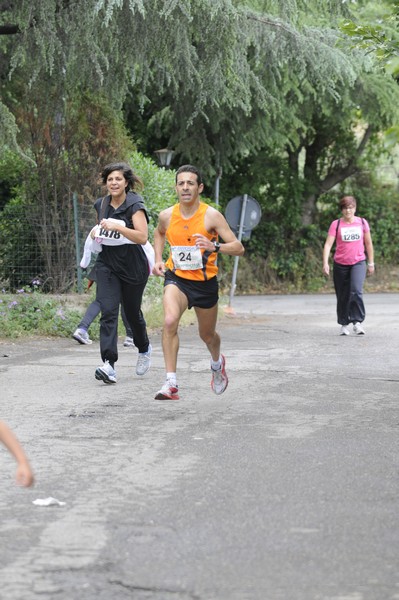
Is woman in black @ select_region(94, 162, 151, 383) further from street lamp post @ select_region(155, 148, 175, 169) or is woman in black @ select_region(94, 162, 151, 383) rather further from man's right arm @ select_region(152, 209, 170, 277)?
street lamp post @ select_region(155, 148, 175, 169)

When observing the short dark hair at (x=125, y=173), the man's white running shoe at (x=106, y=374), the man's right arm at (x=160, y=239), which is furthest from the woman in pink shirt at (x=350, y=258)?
the man's right arm at (x=160, y=239)

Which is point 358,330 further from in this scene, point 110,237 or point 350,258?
point 110,237

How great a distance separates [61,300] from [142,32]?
419 cm

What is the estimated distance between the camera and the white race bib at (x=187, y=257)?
9164 mm

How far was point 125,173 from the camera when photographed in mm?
10102

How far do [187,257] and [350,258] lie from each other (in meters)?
6.96

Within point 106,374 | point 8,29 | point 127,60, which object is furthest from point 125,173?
point 8,29

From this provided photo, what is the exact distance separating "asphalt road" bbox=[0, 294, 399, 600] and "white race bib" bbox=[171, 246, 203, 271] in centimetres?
105

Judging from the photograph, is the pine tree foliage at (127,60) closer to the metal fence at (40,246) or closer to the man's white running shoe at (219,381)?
the metal fence at (40,246)

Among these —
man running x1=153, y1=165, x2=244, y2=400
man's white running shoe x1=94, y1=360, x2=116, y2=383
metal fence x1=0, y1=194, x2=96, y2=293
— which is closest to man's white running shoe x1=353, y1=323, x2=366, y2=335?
metal fence x1=0, y1=194, x2=96, y2=293

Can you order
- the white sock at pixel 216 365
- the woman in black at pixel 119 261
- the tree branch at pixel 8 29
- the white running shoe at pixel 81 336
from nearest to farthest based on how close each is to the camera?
the white sock at pixel 216 365, the woman in black at pixel 119 261, the white running shoe at pixel 81 336, the tree branch at pixel 8 29

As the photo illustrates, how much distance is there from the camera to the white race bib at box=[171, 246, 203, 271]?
9.16 meters

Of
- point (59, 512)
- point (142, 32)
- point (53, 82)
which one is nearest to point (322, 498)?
point (59, 512)

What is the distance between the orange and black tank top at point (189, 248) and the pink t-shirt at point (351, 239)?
6.70 m
